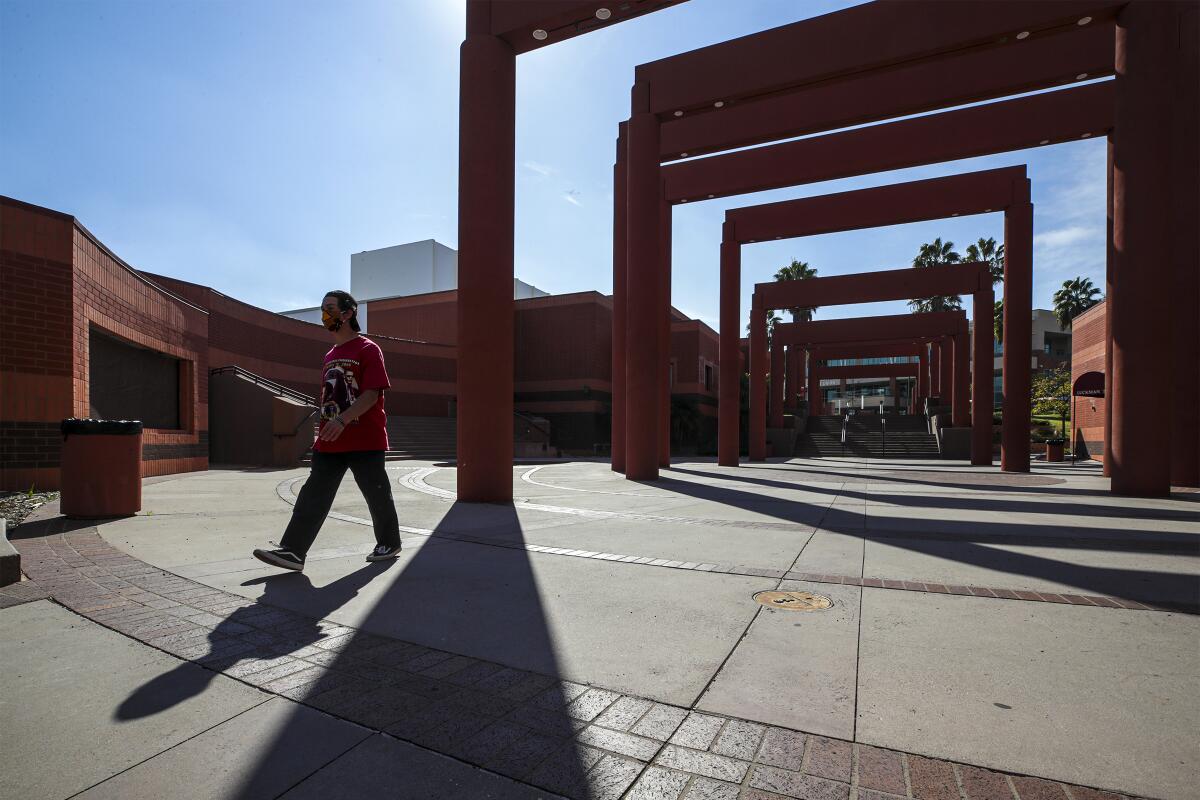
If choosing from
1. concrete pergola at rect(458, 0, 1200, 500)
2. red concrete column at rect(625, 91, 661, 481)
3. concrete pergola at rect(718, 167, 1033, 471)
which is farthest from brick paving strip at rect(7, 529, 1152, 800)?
concrete pergola at rect(718, 167, 1033, 471)

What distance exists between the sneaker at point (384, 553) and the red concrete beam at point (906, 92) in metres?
12.4

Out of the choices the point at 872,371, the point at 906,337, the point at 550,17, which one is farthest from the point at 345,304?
the point at 872,371

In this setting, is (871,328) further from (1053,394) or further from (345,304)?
(345,304)

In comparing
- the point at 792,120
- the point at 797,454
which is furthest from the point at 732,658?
the point at 797,454

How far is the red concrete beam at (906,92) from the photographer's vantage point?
495 inches

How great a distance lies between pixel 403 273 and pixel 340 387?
57026mm

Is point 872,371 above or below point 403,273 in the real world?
below

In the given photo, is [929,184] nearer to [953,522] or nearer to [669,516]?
[953,522]

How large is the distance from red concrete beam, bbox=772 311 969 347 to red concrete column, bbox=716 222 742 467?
13.2 m

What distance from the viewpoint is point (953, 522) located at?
23.0 ft

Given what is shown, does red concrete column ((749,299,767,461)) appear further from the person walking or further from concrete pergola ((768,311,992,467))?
the person walking

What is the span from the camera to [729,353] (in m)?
19.8

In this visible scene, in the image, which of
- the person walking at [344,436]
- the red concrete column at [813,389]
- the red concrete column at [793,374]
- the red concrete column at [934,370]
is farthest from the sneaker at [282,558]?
the red concrete column at [934,370]

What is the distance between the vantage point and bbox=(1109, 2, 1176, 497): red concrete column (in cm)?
1006
